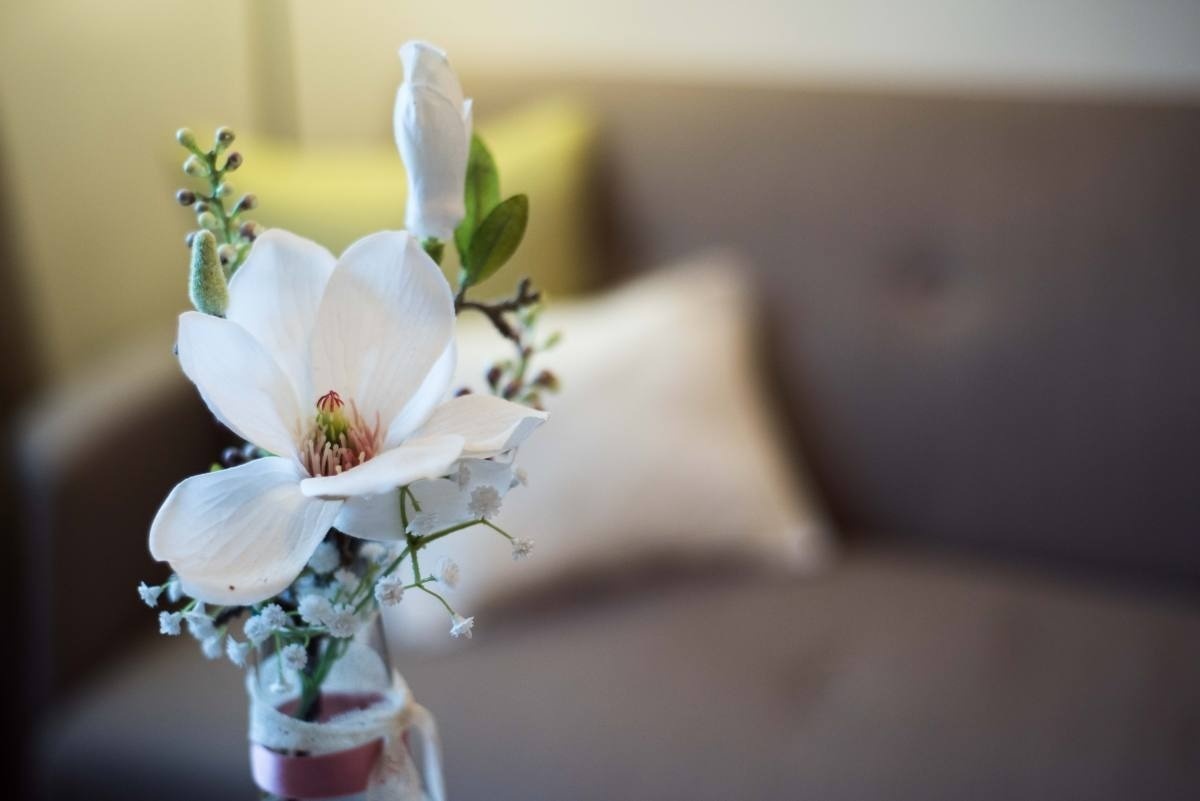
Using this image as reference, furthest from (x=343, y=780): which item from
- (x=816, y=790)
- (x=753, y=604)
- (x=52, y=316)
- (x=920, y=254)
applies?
(x=52, y=316)

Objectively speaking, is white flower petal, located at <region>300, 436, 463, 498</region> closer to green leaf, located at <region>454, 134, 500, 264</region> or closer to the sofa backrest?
green leaf, located at <region>454, 134, 500, 264</region>

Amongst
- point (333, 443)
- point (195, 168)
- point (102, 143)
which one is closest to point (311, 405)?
point (333, 443)

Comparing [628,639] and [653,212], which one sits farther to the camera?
[653,212]

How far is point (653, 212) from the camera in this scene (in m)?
1.61

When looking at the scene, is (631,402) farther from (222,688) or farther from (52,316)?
(52,316)

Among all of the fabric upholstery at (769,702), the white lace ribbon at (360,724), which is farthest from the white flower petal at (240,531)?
the fabric upholstery at (769,702)

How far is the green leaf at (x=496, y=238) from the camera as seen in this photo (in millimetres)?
648

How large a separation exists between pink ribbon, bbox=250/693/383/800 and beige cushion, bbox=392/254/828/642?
0.62 meters

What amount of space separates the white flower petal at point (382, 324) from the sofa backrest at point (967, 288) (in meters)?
1.02

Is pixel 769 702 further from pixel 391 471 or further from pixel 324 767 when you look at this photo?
pixel 391 471

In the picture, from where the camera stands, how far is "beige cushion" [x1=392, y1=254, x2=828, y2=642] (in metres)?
1.33

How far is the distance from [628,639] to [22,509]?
2.10ft

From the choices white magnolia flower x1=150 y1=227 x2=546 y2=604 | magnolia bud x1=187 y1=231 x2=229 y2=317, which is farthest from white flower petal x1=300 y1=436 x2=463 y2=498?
magnolia bud x1=187 y1=231 x2=229 y2=317

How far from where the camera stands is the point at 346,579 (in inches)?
23.7
